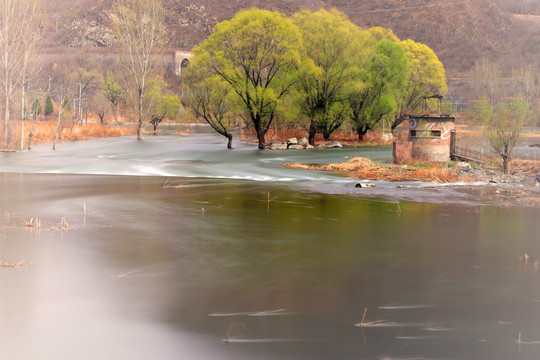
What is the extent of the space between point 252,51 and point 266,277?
3916cm

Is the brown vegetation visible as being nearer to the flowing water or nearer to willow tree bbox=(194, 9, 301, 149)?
willow tree bbox=(194, 9, 301, 149)

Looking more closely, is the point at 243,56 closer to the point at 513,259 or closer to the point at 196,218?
the point at 196,218

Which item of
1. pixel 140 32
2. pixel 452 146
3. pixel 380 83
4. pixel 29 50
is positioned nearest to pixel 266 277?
pixel 452 146

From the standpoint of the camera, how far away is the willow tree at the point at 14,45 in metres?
42.4

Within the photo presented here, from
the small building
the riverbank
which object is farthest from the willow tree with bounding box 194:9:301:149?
the small building

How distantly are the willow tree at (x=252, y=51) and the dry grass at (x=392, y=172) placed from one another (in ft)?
46.5

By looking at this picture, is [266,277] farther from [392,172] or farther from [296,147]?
[296,147]

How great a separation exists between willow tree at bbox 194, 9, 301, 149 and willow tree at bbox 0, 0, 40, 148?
12.8 m

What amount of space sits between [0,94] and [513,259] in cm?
3980

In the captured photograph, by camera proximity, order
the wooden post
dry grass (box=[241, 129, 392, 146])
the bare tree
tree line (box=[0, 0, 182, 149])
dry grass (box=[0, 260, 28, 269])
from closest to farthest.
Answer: dry grass (box=[0, 260, 28, 269]), the wooden post, tree line (box=[0, 0, 182, 149]), the bare tree, dry grass (box=[241, 129, 392, 146])

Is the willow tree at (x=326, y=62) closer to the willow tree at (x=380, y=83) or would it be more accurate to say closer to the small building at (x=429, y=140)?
the willow tree at (x=380, y=83)

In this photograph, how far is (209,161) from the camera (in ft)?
131

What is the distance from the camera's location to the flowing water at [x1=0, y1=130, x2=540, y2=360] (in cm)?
779

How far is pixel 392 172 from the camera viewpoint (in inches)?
1214
